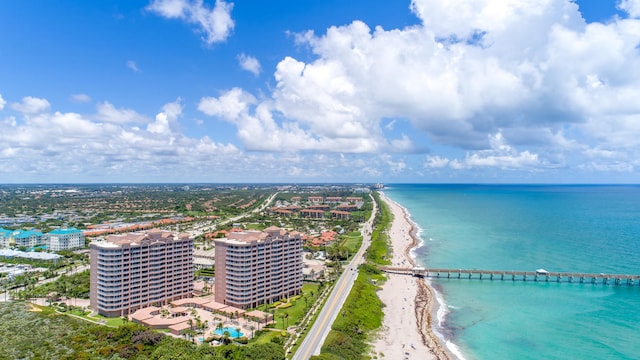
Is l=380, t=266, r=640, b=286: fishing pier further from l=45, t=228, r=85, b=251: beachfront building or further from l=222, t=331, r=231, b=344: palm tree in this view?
l=45, t=228, r=85, b=251: beachfront building

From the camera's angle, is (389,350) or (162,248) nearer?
(389,350)

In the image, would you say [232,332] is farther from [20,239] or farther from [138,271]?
[20,239]

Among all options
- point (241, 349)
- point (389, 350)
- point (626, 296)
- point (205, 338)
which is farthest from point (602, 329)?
point (205, 338)

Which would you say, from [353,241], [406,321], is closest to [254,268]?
[406,321]

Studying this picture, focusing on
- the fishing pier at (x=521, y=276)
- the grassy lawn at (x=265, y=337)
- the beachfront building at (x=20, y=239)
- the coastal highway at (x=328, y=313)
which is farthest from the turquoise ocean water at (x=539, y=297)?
the beachfront building at (x=20, y=239)

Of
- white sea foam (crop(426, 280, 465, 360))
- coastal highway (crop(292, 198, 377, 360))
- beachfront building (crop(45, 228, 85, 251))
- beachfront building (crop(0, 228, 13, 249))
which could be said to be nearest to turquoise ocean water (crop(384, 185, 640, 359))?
white sea foam (crop(426, 280, 465, 360))

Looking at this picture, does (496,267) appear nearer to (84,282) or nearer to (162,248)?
(162,248)

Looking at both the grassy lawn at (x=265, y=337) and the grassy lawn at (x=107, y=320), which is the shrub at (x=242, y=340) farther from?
the grassy lawn at (x=107, y=320)
